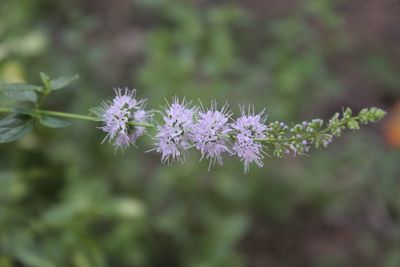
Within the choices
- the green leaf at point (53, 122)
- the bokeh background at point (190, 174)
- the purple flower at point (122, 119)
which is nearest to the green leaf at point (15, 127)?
the green leaf at point (53, 122)

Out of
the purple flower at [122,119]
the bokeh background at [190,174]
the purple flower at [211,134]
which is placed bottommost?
the purple flower at [211,134]

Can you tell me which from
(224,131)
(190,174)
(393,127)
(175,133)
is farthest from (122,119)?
(393,127)

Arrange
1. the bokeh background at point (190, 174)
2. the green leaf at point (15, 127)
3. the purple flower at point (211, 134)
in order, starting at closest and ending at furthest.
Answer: the purple flower at point (211, 134)
the green leaf at point (15, 127)
the bokeh background at point (190, 174)

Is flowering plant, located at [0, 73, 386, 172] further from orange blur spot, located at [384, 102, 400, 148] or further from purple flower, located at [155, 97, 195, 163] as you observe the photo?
orange blur spot, located at [384, 102, 400, 148]

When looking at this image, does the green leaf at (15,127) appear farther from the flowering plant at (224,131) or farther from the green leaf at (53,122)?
the flowering plant at (224,131)

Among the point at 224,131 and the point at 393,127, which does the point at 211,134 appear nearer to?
the point at 224,131
